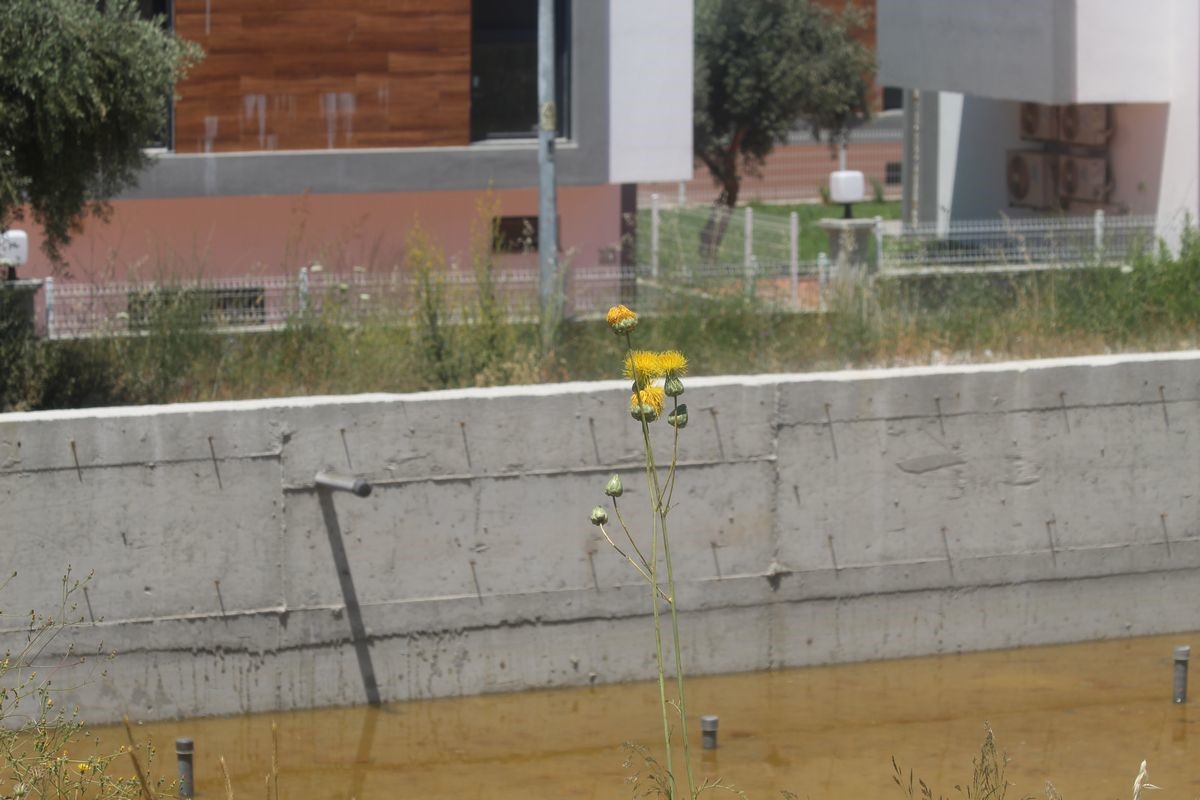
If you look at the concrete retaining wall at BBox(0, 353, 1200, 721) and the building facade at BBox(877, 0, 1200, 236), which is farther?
the building facade at BBox(877, 0, 1200, 236)

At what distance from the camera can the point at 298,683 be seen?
969 cm

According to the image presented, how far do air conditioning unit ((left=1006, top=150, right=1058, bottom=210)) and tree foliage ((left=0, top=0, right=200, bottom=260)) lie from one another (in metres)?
15.1

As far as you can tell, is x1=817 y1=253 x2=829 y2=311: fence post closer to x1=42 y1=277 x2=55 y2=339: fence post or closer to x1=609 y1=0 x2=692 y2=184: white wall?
x1=609 y1=0 x2=692 y2=184: white wall

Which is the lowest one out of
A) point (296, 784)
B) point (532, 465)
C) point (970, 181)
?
point (296, 784)

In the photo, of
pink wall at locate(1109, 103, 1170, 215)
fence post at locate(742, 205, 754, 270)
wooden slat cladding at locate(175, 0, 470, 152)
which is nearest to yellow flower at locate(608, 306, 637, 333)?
fence post at locate(742, 205, 754, 270)

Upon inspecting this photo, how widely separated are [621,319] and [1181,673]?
6507 millimetres

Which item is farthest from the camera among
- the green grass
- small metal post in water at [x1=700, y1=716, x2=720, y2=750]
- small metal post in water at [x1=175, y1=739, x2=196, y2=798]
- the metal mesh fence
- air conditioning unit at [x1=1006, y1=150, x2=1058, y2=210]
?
air conditioning unit at [x1=1006, y1=150, x2=1058, y2=210]

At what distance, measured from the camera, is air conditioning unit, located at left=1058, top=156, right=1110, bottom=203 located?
75.1ft

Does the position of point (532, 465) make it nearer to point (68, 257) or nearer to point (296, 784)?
point (296, 784)

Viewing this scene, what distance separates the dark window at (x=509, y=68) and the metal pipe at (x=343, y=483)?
1082cm

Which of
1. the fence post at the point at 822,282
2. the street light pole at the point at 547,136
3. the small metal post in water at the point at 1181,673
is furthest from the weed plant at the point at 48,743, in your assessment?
the street light pole at the point at 547,136

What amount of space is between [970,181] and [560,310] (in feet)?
52.0

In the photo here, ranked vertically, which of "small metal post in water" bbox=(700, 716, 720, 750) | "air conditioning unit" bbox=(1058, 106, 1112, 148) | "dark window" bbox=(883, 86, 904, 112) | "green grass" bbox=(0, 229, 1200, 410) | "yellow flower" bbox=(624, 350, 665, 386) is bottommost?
"small metal post in water" bbox=(700, 716, 720, 750)

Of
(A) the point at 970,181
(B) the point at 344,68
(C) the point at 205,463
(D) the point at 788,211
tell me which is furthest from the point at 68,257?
(D) the point at 788,211
